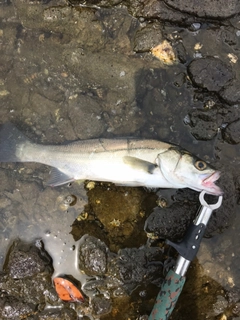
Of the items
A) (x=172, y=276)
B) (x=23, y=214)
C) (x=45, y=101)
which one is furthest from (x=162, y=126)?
(x=23, y=214)

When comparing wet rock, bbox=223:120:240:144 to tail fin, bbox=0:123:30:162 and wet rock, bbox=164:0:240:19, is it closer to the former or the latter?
wet rock, bbox=164:0:240:19

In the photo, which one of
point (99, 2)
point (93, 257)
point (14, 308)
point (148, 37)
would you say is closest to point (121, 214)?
point (93, 257)

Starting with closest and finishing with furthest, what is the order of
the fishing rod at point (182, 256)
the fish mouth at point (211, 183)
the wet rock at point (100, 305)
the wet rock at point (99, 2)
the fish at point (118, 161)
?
the fishing rod at point (182, 256)
the fish mouth at point (211, 183)
the fish at point (118, 161)
the wet rock at point (100, 305)
the wet rock at point (99, 2)

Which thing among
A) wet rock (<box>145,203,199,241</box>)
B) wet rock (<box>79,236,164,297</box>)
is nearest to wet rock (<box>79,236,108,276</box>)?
wet rock (<box>79,236,164,297</box>)

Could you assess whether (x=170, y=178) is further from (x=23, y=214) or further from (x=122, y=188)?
(x=23, y=214)

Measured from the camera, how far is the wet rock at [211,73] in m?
4.17

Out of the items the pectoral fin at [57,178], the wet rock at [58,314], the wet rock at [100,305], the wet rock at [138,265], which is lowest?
the wet rock at [58,314]

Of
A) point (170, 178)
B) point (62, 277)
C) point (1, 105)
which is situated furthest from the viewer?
point (1, 105)

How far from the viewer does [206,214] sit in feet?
11.4

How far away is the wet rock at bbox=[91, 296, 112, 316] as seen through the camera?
414cm

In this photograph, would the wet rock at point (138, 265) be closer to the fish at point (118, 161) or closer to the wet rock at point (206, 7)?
the fish at point (118, 161)

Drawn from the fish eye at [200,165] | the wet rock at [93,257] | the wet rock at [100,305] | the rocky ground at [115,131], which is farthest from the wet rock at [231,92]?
the wet rock at [100,305]

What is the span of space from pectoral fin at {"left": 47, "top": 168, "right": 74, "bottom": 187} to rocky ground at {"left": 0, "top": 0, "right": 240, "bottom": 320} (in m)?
0.21

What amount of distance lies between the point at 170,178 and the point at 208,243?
113 centimetres
